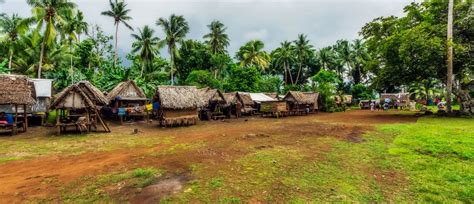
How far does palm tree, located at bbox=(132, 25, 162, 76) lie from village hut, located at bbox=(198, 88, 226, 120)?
1598cm

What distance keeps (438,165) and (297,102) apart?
25.1 m

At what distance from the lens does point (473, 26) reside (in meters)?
21.7

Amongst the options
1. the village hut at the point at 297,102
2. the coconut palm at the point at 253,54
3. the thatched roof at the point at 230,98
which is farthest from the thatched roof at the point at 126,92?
the coconut palm at the point at 253,54

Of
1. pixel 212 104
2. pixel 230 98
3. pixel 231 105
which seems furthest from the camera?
pixel 230 98

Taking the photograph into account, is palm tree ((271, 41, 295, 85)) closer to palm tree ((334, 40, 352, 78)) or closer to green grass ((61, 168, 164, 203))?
palm tree ((334, 40, 352, 78))

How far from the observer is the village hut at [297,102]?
32.6 meters

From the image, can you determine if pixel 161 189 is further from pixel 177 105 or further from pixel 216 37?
pixel 216 37

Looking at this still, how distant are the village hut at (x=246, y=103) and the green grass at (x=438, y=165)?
64.0 ft

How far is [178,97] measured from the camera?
2034 cm

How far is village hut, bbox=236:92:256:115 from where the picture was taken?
29922mm

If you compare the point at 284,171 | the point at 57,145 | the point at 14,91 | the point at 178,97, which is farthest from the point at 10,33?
the point at 284,171

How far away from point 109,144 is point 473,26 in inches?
1136

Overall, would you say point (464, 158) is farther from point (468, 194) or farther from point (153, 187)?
point (153, 187)

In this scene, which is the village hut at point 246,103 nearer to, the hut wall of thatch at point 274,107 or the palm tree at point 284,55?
the hut wall of thatch at point 274,107
